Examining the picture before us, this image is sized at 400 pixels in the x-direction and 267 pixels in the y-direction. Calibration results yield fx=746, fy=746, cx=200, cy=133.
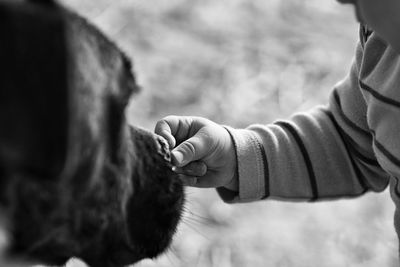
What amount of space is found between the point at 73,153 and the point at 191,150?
0.53 meters

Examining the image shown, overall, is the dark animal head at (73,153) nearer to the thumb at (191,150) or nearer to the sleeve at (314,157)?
the thumb at (191,150)

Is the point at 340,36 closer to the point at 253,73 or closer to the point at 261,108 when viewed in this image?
the point at 253,73

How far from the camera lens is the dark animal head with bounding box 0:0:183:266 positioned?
61cm

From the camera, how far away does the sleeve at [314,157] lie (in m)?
1.28

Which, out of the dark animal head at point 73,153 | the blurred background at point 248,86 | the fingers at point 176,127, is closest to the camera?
the dark animal head at point 73,153

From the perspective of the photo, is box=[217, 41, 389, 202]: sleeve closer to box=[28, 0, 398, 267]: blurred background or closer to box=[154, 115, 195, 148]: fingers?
box=[154, 115, 195, 148]: fingers

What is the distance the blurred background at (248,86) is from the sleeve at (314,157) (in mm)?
309

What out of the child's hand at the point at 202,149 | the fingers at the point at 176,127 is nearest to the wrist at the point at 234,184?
the child's hand at the point at 202,149

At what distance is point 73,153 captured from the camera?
65 centimetres

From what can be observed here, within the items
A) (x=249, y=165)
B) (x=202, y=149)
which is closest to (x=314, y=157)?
(x=249, y=165)

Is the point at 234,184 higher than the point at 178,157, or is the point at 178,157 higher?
the point at 178,157

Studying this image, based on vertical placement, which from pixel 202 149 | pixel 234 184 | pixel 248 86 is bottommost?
pixel 248 86

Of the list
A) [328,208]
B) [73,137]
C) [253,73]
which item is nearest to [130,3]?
[253,73]

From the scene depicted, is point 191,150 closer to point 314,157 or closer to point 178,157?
point 178,157
